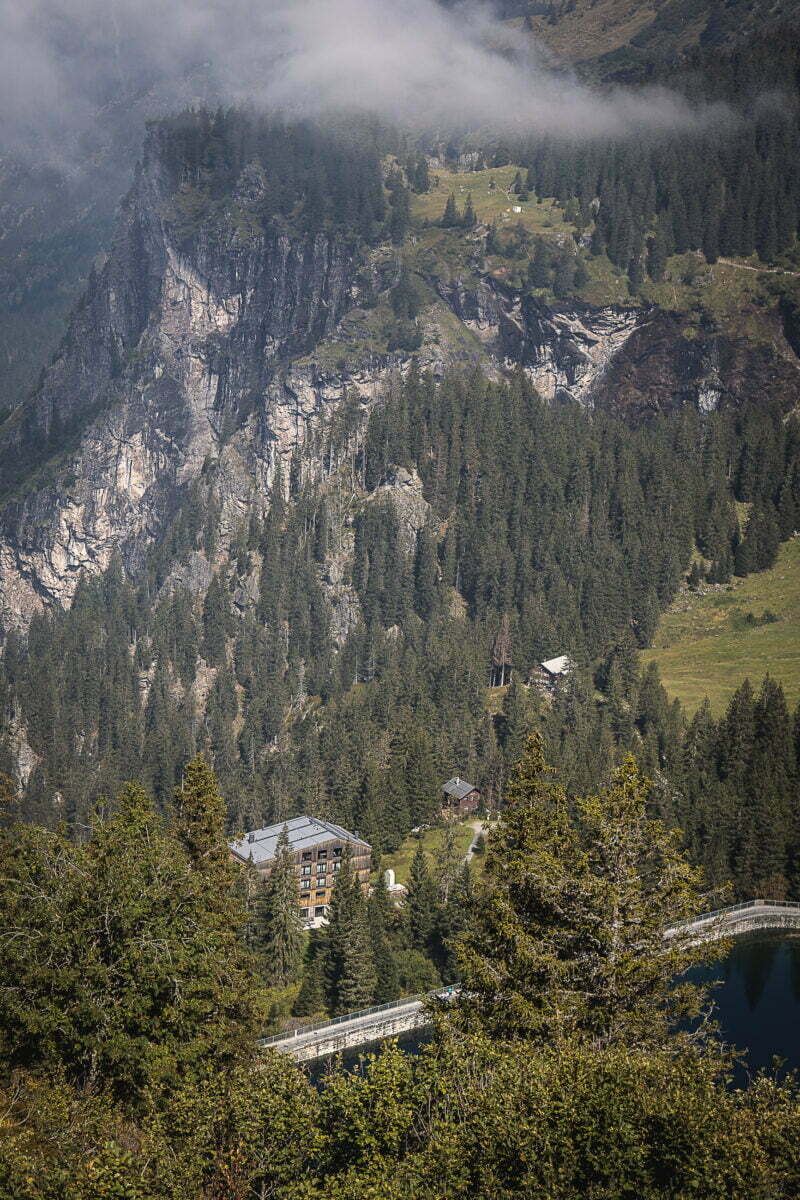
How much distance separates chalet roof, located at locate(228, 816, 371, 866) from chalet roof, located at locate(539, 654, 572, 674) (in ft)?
178

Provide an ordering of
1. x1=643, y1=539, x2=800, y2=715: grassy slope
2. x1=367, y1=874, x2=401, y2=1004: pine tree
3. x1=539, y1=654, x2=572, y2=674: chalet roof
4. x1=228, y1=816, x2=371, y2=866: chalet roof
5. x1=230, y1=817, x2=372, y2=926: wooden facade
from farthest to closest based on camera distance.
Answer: x1=539, y1=654, x2=572, y2=674: chalet roof
x1=643, y1=539, x2=800, y2=715: grassy slope
x1=228, y1=816, x2=371, y2=866: chalet roof
x1=230, y1=817, x2=372, y2=926: wooden facade
x1=367, y1=874, x2=401, y2=1004: pine tree

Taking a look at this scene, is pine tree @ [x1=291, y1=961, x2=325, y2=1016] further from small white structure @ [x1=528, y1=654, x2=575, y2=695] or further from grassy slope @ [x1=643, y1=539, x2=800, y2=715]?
small white structure @ [x1=528, y1=654, x2=575, y2=695]

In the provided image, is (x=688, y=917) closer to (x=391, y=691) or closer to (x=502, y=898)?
(x=502, y=898)

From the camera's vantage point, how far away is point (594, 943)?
39156 millimetres

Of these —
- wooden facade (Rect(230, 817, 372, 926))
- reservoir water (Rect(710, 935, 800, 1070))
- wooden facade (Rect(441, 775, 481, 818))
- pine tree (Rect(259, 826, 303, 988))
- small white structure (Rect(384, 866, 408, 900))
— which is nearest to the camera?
reservoir water (Rect(710, 935, 800, 1070))

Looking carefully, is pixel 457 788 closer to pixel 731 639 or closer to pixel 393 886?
pixel 393 886

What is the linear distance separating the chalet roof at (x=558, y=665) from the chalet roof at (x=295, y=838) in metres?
54.1

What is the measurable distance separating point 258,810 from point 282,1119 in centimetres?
11112

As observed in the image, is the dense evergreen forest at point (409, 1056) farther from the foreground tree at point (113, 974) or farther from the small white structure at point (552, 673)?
the small white structure at point (552, 673)

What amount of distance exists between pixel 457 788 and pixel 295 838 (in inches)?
1047

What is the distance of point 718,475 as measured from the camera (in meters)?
195

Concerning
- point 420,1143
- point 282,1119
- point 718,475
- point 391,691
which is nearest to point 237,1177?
point 282,1119

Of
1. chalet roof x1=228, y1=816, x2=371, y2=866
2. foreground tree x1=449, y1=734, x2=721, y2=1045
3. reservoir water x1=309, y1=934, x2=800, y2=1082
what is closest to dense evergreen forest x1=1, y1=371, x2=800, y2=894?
chalet roof x1=228, y1=816, x2=371, y2=866

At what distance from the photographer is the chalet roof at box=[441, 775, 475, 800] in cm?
13625
